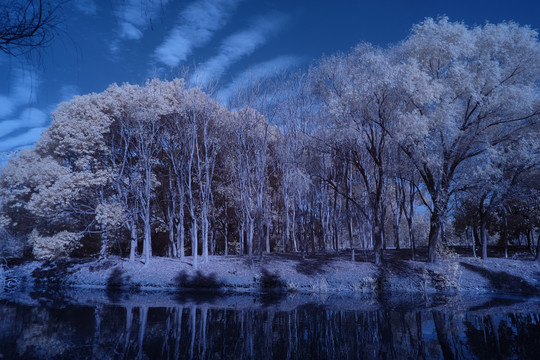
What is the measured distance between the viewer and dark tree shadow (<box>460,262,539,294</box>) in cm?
1680

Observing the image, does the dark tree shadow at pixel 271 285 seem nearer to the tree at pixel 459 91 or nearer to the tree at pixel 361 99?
the tree at pixel 361 99

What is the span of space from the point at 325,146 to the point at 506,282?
1233 centimetres

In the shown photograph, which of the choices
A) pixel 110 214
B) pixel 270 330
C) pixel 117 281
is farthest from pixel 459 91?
pixel 117 281

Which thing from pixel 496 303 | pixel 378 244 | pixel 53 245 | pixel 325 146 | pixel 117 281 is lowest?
pixel 496 303

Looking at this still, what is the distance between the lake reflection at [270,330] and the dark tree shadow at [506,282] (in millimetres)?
3248

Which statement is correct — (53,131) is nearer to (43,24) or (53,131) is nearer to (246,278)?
(246,278)

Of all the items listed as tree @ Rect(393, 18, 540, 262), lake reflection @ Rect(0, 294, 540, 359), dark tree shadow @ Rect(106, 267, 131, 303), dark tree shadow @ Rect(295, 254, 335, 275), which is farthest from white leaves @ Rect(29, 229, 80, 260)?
tree @ Rect(393, 18, 540, 262)

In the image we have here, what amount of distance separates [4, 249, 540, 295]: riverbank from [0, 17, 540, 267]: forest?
4.17ft

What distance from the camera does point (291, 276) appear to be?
1895 cm

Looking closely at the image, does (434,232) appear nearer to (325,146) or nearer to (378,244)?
(378,244)

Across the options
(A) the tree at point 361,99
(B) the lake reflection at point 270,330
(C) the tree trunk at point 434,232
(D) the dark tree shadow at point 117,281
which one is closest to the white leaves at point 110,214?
(D) the dark tree shadow at point 117,281

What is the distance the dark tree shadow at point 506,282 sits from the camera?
55.1 ft

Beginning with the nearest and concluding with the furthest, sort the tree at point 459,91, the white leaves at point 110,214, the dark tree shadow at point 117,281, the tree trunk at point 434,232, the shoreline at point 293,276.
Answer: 1. the tree at point 459,91
2. the shoreline at point 293,276
3. the tree trunk at point 434,232
4. the dark tree shadow at point 117,281
5. the white leaves at point 110,214

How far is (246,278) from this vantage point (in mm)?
19281
